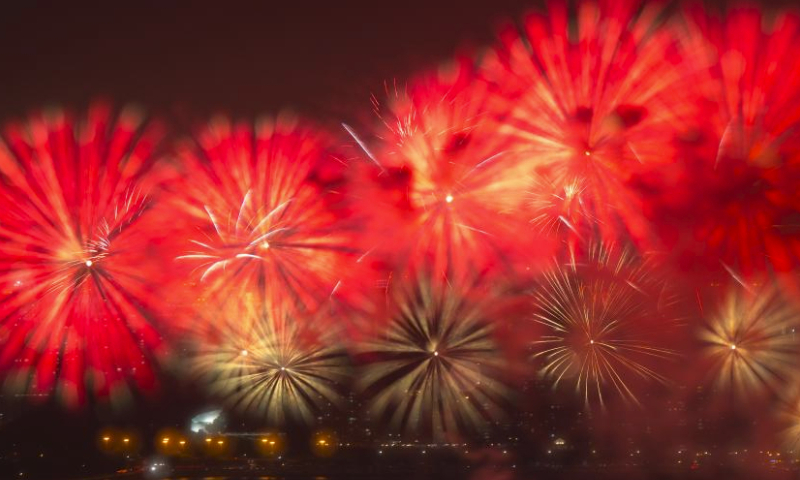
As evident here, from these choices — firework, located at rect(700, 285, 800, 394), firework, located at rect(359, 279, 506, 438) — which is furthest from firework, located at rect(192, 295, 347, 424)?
firework, located at rect(700, 285, 800, 394)

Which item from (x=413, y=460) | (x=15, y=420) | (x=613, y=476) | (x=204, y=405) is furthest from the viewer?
(x=204, y=405)

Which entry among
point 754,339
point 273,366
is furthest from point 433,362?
point 754,339

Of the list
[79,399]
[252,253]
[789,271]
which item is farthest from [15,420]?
[789,271]

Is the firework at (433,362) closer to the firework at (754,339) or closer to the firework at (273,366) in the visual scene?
the firework at (273,366)

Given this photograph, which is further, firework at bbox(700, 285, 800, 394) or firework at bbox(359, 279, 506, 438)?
firework at bbox(359, 279, 506, 438)

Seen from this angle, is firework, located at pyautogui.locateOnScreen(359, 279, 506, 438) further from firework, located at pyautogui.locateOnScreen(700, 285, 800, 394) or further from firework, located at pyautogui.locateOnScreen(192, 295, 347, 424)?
firework, located at pyautogui.locateOnScreen(700, 285, 800, 394)

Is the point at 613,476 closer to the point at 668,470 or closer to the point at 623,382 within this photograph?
the point at 668,470

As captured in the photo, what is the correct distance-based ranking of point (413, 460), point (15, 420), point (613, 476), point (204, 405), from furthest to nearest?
point (204, 405) → point (15, 420) → point (413, 460) → point (613, 476)
